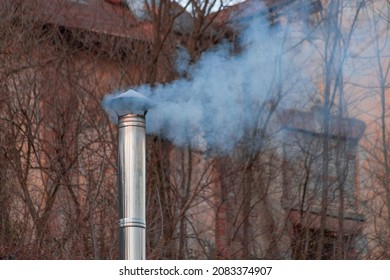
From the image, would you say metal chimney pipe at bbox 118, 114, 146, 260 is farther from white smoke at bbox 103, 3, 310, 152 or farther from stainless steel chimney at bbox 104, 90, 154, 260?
white smoke at bbox 103, 3, 310, 152

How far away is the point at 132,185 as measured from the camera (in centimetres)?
1105

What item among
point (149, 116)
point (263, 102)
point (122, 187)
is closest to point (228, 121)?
point (263, 102)

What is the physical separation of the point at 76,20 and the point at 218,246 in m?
4.32

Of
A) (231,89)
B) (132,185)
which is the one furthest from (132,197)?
(231,89)

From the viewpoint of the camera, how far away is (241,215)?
18859mm

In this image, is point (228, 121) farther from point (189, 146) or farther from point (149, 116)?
point (149, 116)

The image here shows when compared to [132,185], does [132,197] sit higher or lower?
lower

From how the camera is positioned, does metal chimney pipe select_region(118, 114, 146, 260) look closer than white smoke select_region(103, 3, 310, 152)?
Yes

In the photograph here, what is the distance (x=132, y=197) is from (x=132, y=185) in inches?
4.2

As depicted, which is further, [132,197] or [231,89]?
[231,89]

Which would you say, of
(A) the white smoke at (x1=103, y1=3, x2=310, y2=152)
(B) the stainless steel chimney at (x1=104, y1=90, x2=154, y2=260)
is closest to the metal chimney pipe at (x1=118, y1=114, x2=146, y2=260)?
(B) the stainless steel chimney at (x1=104, y1=90, x2=154, y2=260)

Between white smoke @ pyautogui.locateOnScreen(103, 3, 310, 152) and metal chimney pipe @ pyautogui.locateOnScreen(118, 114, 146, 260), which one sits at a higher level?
white smoke @ pyautogui.locateOnScreen(103, 3, 310, 152)

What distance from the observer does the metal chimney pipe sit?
11.0m

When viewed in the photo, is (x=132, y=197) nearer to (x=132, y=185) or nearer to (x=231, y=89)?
(x=132, y=185)
